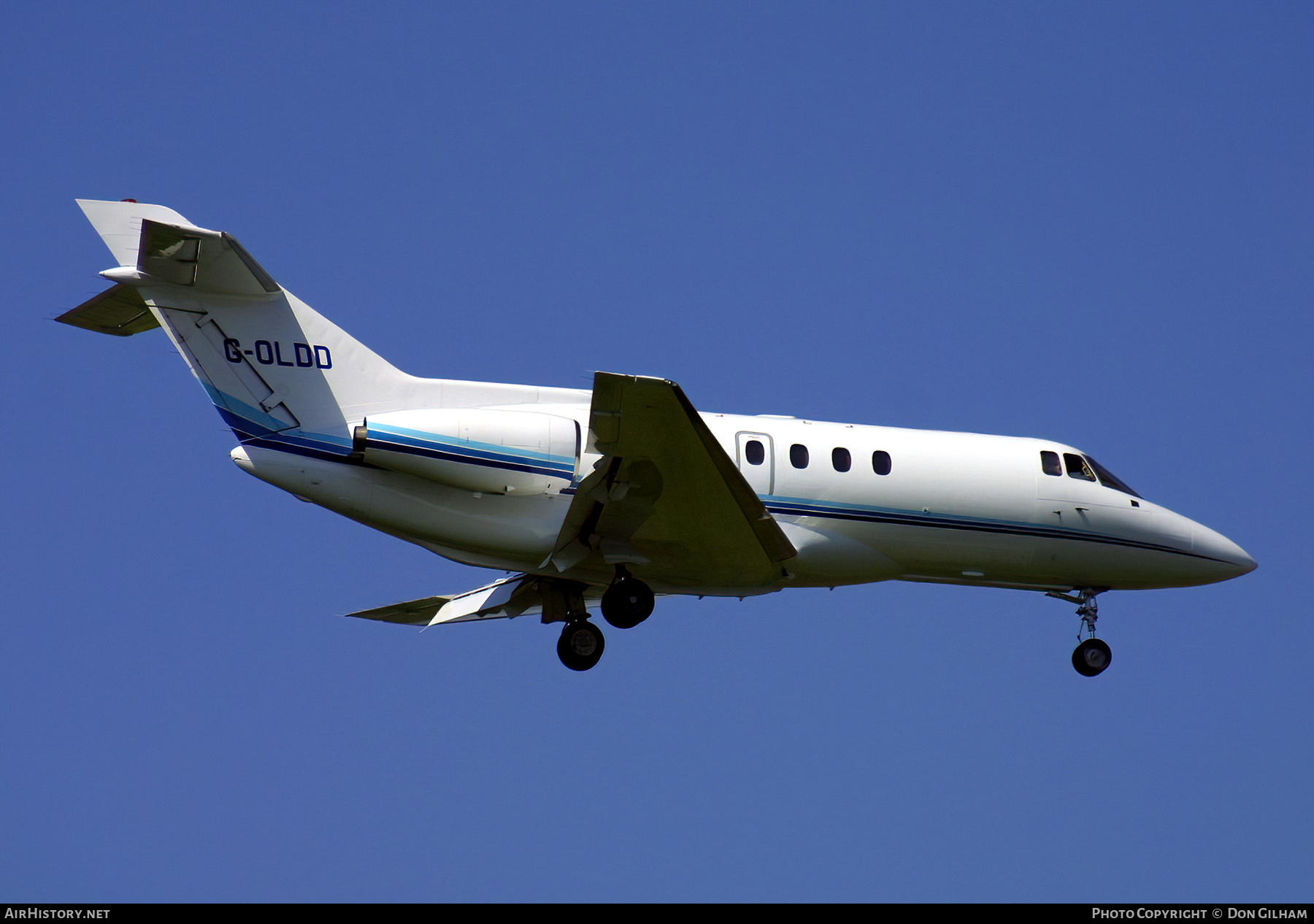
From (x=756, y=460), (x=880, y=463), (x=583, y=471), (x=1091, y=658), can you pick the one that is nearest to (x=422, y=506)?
(x=583, y=471)

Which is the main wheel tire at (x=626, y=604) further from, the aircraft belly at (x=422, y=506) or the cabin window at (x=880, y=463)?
the cabin window at (x=880, y=463)

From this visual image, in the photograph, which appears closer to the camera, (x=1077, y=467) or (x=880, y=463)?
(x=880, y=463)

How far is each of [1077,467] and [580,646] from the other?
732 centimetres

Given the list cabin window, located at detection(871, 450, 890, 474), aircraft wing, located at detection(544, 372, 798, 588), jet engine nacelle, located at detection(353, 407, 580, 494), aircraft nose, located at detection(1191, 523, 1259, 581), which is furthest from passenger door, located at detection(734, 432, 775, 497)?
aircraft nose, located at detection(1191, 523, 1259, 581)

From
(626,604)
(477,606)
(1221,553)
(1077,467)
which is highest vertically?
(1077,467)

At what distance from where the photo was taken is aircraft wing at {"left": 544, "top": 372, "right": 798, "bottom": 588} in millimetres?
13758

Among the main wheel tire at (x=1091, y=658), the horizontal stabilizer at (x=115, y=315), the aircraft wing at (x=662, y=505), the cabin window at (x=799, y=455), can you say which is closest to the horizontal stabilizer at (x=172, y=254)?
the horizontal stabilizer at (x=115, y=315)

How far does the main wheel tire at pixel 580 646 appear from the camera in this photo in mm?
16906

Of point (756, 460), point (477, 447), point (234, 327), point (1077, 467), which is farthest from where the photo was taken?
point (1077, 467)

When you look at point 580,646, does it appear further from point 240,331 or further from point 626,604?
point 240,331

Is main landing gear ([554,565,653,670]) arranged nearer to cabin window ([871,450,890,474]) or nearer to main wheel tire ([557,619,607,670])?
main wheel tire ([557,619,607,670])

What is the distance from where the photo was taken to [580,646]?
16.9 metres

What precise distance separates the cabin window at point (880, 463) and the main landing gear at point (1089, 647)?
393 cm

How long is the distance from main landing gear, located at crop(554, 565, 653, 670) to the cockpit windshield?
265 inches
